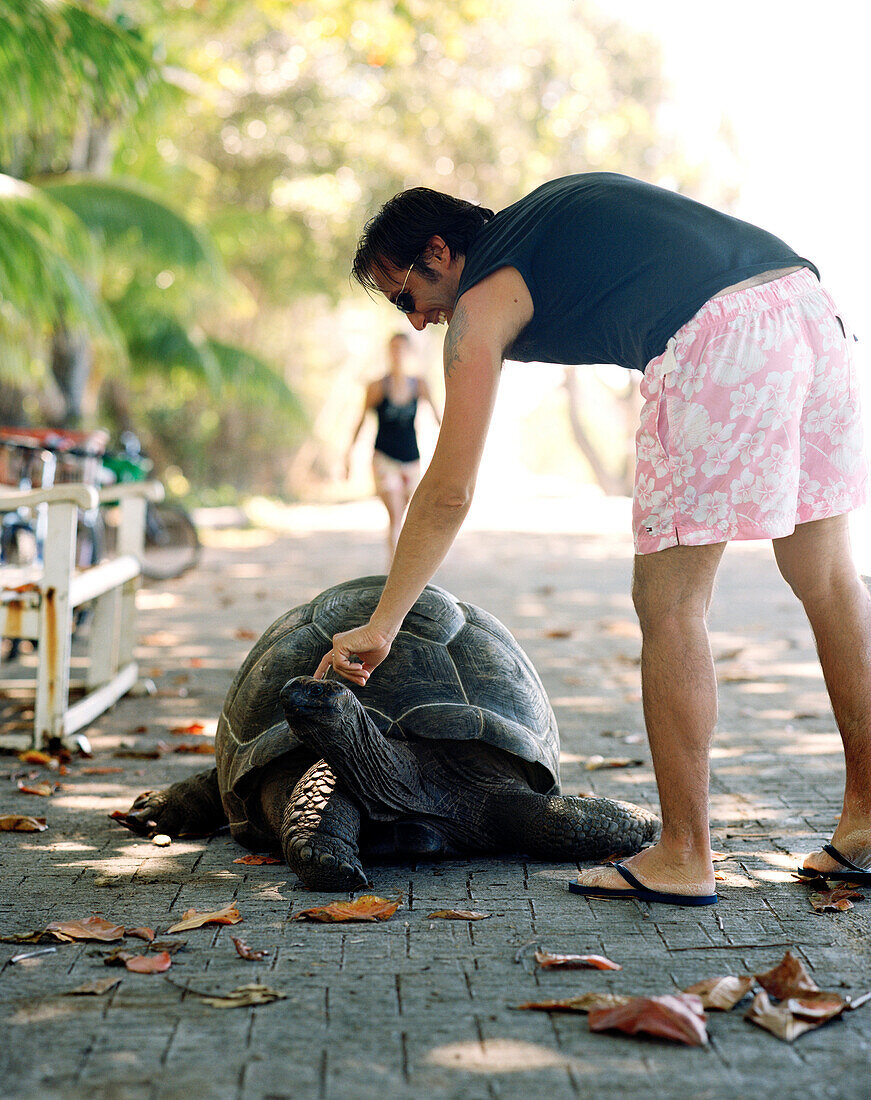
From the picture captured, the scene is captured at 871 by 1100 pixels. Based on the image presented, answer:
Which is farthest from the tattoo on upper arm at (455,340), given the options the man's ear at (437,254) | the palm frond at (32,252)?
the palm frond at (32,252)

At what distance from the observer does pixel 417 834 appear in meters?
3.31

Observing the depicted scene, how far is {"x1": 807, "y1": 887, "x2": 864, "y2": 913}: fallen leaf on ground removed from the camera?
295cm

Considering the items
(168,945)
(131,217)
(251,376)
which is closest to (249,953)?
(168,945)

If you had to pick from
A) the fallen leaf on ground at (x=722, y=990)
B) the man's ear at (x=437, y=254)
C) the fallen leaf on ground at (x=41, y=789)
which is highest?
the man's ear at (x=437, y=254)

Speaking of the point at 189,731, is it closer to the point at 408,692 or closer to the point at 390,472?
the point at 408,692

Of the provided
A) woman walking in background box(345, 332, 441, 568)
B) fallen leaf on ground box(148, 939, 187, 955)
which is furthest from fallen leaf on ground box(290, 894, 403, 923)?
woman walking in background box(345, 332, 441, 568)

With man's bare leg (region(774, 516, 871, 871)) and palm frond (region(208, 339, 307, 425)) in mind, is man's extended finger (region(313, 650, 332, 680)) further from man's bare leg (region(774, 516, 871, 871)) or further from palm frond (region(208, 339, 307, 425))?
palm frond (region(208, 339, 307, 425))

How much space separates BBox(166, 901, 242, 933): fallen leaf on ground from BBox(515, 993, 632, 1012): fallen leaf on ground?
0.85 metres

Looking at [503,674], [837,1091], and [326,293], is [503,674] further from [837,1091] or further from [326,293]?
[326,293]

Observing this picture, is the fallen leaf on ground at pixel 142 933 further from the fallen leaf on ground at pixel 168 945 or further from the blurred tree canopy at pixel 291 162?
the blurred tree canopy at pixel 291 162

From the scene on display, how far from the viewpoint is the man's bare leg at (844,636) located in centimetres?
320

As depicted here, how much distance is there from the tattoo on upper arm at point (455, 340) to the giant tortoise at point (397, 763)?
918 millimetres

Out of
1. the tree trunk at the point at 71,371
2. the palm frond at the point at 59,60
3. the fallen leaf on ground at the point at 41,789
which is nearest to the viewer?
the fallen leaf on ground at the point at 41,789

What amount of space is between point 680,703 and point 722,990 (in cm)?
79
